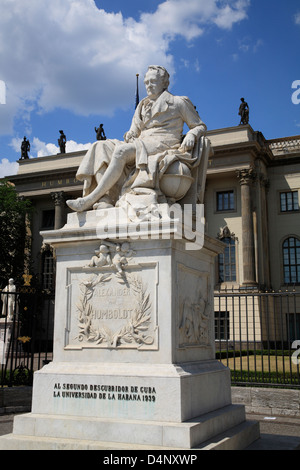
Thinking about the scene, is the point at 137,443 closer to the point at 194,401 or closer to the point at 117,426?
the point at 117,426

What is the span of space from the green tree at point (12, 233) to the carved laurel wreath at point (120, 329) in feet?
117

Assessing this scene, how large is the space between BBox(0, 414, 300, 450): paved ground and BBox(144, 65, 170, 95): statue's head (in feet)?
14.9

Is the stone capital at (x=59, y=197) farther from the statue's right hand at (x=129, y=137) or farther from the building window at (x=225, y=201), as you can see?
the statue's right hand at (x=129, y=137)

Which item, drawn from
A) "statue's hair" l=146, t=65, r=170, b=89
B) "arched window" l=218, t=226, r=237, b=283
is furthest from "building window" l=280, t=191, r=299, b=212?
"statue's hair" l=146, t=65, r=170, b=89

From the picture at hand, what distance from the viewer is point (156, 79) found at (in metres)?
6.60

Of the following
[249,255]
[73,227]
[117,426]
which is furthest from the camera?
[249,255]

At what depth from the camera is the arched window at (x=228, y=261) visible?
35.9m

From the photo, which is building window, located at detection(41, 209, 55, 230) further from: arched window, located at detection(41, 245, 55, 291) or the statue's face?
the statue's face

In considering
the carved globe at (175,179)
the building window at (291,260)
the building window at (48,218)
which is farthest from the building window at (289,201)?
the carved globe at (175,179)

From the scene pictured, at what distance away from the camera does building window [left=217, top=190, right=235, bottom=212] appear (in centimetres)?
3756

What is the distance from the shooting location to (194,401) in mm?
5047

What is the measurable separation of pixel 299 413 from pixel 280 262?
27.8 metres

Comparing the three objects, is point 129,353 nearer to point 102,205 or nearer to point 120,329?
point 120,329
